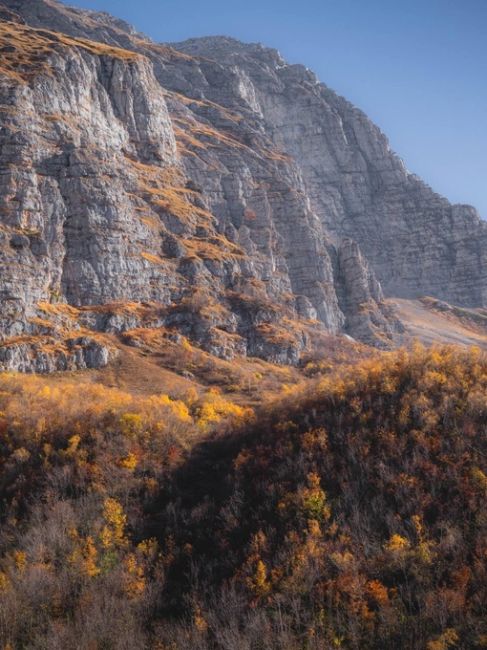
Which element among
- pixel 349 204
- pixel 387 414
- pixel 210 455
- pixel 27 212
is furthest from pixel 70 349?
pixel 349 204

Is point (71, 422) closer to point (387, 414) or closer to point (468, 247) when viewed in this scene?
point (387, 414)

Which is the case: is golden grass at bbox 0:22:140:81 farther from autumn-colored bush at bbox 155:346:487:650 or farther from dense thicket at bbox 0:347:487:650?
autumn-colored bush at bbox 155:346:487:650

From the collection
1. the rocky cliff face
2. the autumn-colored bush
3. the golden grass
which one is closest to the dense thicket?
the autumn-colored bush

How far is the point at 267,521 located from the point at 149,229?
62332 millimetres

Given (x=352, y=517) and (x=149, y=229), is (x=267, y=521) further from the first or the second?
(x=149, y=229)

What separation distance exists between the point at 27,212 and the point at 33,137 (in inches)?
519

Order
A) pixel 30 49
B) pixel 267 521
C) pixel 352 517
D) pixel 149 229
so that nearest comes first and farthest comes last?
pixel 352 517
pixel 267 521
pixel 149 229
pixel 30 49

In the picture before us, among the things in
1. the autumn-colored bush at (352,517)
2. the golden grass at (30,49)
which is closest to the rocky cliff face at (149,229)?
the golden grass at (30,49)

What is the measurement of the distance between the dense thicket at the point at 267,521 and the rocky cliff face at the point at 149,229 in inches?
997

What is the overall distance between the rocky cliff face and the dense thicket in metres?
25.3

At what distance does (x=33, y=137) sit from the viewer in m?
70.9

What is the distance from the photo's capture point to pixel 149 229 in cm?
8056

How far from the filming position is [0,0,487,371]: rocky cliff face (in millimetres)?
64312

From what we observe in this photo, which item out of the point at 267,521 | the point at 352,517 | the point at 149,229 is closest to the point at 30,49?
the point at 149,229
